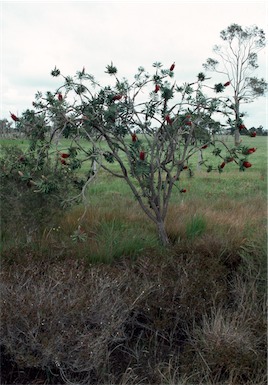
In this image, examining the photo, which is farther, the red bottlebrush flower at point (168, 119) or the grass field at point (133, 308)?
the red bottlebrush flower at point (168, 119)

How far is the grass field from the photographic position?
11.9ft

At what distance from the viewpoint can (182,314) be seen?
4.29 meters

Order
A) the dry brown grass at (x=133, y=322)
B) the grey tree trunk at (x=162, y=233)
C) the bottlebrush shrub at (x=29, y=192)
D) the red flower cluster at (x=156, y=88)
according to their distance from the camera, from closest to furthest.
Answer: the dry brown grass at (x=133, y=322), the bottlebrush shrub at (x=29, y=192), the red flower cluster at (x=156, y=88), the grey tree trunk at (x=162, y=233)

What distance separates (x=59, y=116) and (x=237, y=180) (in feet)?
34.2

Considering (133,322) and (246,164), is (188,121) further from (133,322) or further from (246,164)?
(133,322)

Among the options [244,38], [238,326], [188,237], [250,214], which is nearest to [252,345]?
[238,326]

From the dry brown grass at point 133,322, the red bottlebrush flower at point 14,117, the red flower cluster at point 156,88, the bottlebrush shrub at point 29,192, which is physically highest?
the red flower cluster at point 156,88

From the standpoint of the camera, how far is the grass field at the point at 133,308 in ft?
11.9

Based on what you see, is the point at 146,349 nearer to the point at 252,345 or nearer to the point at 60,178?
the point at 252,345

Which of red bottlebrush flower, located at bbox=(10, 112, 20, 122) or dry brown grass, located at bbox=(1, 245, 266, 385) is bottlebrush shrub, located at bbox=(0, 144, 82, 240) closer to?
red bottlebrush flower, located at bbox=(10, 112, 20, 122)

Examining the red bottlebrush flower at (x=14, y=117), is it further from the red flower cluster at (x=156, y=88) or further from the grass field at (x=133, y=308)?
the red flower cluster at (x=156, y=88)

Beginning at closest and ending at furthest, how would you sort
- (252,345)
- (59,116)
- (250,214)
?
(252,345) → (59,116) → (250,214)

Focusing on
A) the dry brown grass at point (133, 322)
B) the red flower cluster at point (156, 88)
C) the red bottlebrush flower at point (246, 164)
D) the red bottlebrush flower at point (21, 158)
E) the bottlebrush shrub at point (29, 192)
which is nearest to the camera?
the dry brown grass at point (133, 322)

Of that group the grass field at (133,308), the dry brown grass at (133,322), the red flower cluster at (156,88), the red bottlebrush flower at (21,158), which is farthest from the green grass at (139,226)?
the red flower cluster at (156,88)
